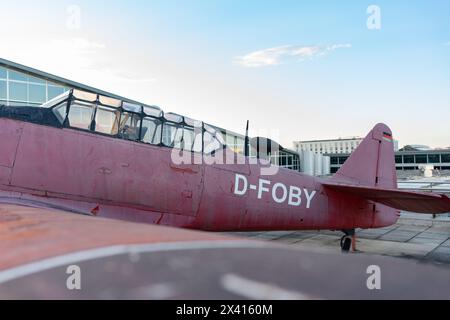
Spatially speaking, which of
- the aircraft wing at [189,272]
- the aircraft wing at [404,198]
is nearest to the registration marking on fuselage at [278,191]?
the aircraft wing at [404,198]

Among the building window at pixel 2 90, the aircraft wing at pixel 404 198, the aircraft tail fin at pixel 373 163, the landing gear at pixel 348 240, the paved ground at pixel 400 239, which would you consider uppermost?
the building window at pixel 2 90

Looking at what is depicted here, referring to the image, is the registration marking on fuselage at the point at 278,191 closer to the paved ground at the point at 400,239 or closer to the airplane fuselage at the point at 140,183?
the airplane fuselage at the point at 140,183

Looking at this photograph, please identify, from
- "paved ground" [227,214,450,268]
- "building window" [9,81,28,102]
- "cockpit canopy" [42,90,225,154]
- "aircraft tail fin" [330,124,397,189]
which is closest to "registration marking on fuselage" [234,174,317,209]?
"cockpit canopy" [42,90,225,154]

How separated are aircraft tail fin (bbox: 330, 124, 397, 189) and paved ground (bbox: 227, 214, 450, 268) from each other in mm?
1696

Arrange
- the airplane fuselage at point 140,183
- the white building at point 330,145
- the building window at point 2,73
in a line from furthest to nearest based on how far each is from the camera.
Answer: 1. the white building at point 330,145
2. the building window at point 2,73
3. the airplane fuselage at point 140,183

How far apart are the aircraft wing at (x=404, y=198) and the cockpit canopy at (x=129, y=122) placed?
315cm

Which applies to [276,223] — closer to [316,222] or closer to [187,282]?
[316,222]

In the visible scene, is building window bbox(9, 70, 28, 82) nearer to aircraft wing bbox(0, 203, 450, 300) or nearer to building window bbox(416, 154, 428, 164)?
aircraft wing bbox(0, 203, 450, 300)

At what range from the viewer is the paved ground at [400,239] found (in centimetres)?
912

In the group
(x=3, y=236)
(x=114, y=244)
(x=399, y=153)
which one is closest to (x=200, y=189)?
(x=3, y=236)

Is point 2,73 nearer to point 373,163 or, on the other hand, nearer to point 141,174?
point 141,174

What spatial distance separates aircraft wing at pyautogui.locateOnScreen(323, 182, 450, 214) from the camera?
6.59 metres

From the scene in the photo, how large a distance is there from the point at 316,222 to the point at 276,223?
1039 millimetres

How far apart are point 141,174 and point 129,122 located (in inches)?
30.4
